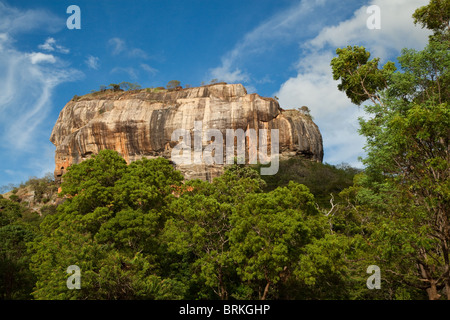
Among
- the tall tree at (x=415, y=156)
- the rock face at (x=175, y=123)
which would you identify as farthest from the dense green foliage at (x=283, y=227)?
the rock face at (x=175, y=123)

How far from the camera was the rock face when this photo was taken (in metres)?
45.6

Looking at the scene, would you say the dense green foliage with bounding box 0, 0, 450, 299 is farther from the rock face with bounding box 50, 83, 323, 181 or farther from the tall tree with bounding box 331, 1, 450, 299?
the rock face with bounding box 50, 83, 323, 181

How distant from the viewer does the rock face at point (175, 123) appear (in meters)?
45.6

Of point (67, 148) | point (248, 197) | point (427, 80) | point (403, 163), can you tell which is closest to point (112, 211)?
point (248, 197)

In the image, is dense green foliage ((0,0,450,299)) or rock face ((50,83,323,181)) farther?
rock face ((50,83,323,181))

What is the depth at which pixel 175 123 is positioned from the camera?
154 feet

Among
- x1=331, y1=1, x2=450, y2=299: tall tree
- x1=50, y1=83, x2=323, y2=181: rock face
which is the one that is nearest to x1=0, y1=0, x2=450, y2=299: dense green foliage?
x1=331, y1=1, x2=450, y2=299: tall tree

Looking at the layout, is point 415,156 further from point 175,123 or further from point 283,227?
point 175,123

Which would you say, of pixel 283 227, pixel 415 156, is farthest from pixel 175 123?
pixel 415 156

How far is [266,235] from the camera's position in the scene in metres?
10.5

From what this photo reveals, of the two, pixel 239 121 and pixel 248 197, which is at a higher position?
pixel 239 121
